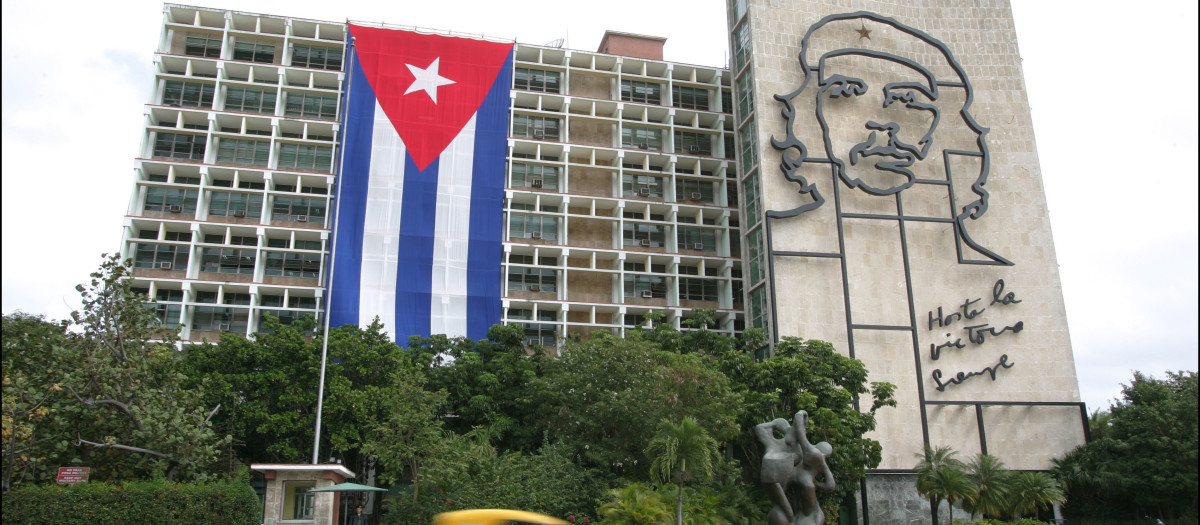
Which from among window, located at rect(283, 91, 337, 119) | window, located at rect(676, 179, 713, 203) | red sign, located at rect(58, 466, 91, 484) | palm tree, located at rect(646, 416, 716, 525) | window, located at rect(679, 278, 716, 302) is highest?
window, located at rect(283, 91, 337, 119)

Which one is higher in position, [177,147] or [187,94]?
[187,94]

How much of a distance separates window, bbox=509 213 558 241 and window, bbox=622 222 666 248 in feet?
14.6

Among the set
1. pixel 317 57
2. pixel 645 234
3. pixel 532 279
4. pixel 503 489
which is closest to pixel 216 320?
pixel 317 57

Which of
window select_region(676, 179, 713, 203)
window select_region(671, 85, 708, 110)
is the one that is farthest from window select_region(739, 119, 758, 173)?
window select_region(671, 85, 708, 110)

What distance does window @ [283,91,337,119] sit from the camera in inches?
2170

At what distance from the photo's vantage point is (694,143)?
190ft

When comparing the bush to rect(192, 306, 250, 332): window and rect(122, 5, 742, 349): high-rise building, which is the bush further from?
rect(192, 306, 250, 332): window

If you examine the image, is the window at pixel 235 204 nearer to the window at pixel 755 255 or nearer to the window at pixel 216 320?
the window at pixel 216 320

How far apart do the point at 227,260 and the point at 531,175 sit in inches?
723

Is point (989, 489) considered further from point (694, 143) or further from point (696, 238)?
point (694, 143)

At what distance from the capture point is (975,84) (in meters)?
50.6

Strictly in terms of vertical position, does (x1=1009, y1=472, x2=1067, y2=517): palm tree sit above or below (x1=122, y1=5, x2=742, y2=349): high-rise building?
below

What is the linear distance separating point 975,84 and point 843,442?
2627cm

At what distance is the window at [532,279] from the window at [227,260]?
14.8 metres
